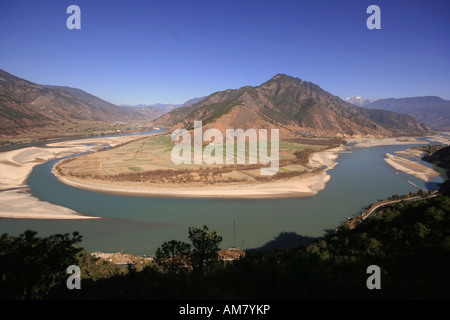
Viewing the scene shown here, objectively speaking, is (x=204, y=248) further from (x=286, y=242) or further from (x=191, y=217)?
(x=191, y=217)

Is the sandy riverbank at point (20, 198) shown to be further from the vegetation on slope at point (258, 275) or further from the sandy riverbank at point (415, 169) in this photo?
the sandy riverbank at point (415, 169)

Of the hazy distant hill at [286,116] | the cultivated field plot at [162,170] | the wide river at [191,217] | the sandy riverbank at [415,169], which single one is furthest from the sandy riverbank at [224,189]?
the hazy distant hill at [286,116]

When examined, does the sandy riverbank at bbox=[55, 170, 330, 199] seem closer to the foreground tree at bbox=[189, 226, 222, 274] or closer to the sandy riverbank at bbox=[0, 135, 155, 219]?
the sandy riverbank at bbox=[0, 135, 155, 219]

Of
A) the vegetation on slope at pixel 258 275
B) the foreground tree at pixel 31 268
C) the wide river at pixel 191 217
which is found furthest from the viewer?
the wide river at pixel 191 217

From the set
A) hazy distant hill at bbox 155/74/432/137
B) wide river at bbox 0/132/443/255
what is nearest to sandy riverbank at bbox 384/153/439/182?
wide river at bbox 0/132/443/255

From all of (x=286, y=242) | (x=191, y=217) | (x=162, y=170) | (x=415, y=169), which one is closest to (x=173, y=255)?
(x=286, y=242)
